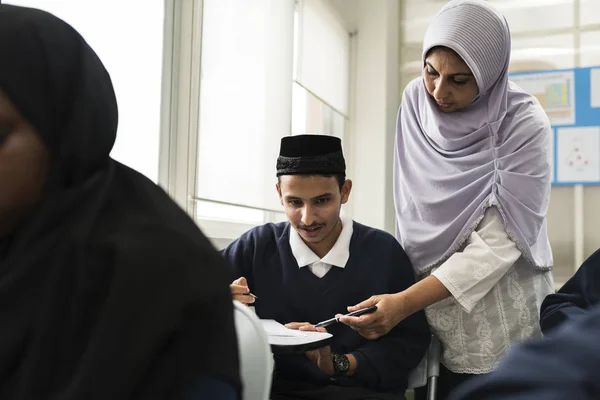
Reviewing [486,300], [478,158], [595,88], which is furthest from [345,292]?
[595,88]

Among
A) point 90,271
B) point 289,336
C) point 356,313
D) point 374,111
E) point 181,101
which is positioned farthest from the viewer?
point 374,111

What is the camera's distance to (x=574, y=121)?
326 cm

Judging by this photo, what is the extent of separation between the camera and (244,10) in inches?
104

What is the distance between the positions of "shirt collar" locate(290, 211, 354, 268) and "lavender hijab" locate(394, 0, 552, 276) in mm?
218

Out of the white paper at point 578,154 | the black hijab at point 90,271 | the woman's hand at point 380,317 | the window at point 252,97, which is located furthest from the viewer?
the white paper at point 578,154

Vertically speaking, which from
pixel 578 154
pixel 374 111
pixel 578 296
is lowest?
pixel 578 296

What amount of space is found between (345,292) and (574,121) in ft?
6.57

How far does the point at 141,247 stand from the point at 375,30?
3064 millimetres

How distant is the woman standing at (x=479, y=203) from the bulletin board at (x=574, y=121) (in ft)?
4.76

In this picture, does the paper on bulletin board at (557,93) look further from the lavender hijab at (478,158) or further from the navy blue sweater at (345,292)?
the navy blue sweater at (345,292)

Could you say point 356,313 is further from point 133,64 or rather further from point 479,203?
point 133,64

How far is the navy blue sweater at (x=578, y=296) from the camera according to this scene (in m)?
1.50

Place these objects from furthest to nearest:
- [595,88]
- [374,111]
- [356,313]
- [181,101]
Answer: [374,111] < [595,88] < [181,101] < [356,313]

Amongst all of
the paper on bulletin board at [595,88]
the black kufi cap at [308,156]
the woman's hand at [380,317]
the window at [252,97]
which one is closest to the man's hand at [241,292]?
the woman's hand at [380,317]
